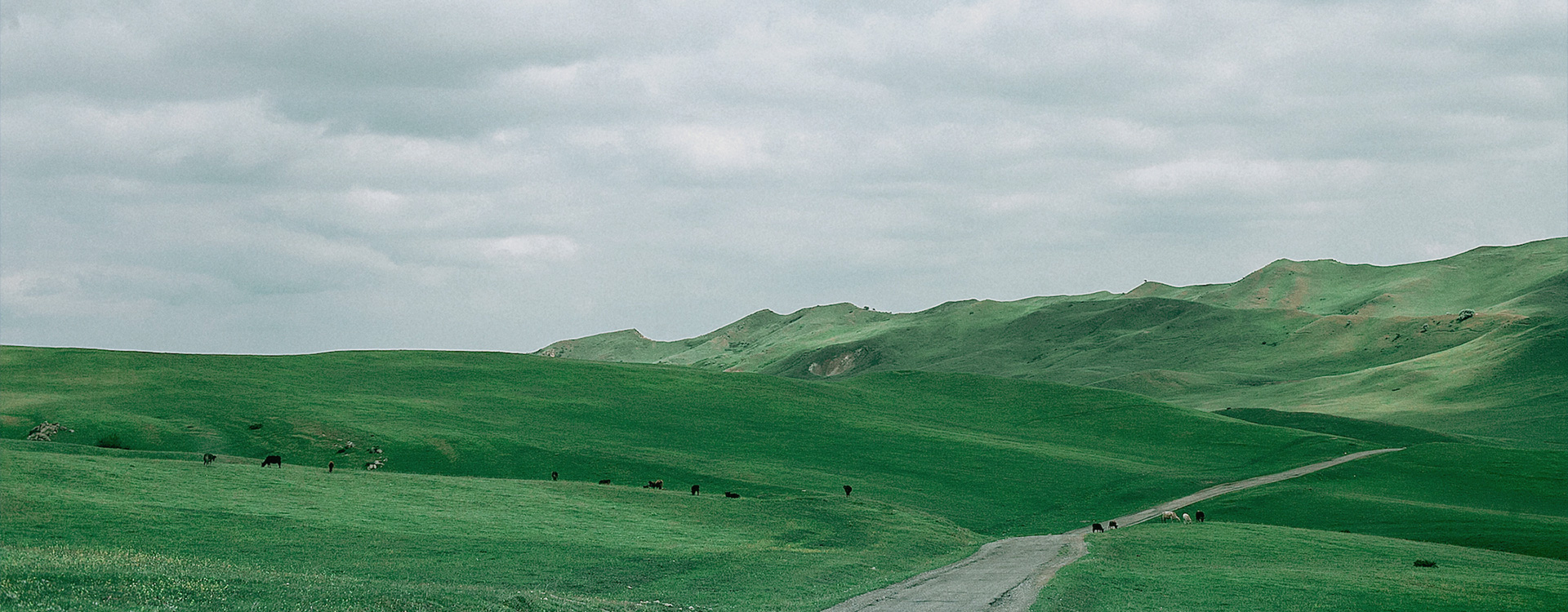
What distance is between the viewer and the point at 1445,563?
49.8 m

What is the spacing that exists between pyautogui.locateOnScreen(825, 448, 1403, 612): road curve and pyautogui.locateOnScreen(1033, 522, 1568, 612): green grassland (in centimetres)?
106

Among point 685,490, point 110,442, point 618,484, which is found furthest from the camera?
point 618,484

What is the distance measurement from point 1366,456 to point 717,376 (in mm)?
80252

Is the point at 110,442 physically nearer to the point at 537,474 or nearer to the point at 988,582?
the point at 537,474

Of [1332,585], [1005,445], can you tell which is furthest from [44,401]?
[1332,585]

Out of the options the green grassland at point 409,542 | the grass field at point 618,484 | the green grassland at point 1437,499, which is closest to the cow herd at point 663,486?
the grass field at point 618,484

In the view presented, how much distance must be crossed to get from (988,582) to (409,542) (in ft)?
80.8

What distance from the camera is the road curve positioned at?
109 feet

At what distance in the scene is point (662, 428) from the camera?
106 meters

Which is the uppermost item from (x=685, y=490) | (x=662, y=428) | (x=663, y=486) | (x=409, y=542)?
(x=662, y=428)

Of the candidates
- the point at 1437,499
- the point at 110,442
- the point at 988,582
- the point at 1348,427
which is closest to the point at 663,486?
the point at 988,582

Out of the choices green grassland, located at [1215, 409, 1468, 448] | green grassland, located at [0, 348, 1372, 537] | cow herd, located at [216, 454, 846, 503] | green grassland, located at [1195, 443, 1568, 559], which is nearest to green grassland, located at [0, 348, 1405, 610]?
green grassland, located at [0, 348, 1372, 537]

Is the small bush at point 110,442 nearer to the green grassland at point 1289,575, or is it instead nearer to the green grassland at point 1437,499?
the green grassland at point 1289,575

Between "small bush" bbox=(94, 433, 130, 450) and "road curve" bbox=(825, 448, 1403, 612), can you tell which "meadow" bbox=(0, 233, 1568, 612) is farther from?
"road curve" bbox=(825, 448, 1403, 612)
